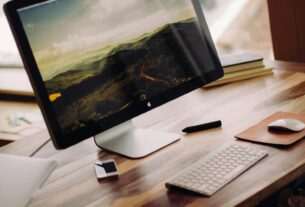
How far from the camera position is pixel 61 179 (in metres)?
1.57

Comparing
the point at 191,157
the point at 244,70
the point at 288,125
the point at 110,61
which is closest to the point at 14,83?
the point at 244,70

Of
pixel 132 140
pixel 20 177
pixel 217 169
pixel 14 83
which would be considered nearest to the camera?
pixel 217 169

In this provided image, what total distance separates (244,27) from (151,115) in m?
3.66

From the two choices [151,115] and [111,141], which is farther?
[151,115]

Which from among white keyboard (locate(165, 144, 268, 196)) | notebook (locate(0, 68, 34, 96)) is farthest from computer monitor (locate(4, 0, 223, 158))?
notebook (locate(0, 68, 34, 96))

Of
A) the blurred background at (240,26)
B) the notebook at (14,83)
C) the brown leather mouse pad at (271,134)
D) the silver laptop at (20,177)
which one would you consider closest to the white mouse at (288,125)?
the brown leather mouse pad at (271,134)

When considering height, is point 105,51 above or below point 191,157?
above

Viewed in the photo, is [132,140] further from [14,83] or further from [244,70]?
[14,83]

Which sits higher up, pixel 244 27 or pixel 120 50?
pixel 120 50

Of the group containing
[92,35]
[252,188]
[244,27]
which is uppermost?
[92,35]

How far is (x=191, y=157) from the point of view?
153 cm

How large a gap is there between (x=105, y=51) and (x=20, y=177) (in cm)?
42

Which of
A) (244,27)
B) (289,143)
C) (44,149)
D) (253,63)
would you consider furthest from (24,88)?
(244,27)

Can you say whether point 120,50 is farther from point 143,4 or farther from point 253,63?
point 253,63
